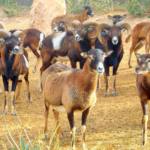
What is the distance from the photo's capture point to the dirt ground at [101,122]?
451 inches

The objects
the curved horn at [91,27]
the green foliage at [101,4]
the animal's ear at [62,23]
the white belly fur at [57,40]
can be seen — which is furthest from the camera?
the green foliage at [101,4]

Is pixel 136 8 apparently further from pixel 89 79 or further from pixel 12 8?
pixel 89 79

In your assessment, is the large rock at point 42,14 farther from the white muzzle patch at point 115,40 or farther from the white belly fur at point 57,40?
the white muzzle patch at point 115,40

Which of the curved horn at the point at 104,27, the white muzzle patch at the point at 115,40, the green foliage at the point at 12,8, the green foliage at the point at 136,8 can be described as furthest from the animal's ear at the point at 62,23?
the green foliage at the point at 12,8

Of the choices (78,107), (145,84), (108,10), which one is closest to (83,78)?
(78,107)

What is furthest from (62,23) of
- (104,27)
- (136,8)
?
(136,8)

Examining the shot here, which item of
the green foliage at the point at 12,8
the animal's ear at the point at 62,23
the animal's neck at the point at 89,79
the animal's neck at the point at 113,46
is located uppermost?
the animal's neck at the point at 89,79

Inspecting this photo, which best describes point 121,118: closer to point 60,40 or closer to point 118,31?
point 118,31

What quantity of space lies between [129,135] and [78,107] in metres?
1.73

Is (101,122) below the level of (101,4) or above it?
above

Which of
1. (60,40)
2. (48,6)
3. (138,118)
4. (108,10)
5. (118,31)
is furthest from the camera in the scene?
(108,10)

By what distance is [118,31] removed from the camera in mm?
16812

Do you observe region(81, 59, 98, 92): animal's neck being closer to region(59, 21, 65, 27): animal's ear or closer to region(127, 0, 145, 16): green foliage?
region(59, 21, 65, 27): animal's ear

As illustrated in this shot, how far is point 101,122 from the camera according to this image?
525 inches
